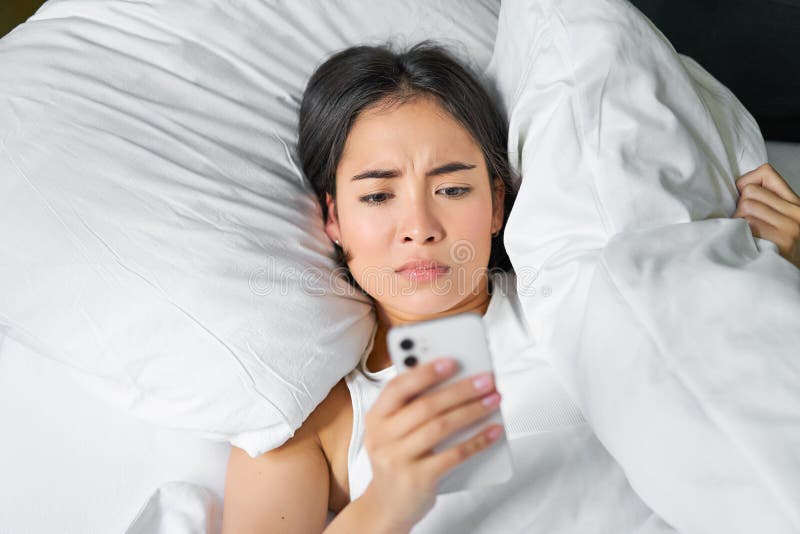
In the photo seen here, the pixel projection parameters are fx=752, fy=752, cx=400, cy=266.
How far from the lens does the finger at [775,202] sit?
0.92 metres

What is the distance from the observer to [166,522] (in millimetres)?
920

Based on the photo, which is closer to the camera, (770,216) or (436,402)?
(436,402)

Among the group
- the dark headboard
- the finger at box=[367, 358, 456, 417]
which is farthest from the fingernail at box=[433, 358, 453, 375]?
the dark headboard

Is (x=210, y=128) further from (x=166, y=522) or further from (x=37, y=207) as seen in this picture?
(x=166, y=522)

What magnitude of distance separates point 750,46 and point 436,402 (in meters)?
1.10

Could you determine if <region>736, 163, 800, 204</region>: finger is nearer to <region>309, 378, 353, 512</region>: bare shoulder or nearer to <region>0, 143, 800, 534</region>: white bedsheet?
<region>309, 378, 353, 512</region>: bare shoulder

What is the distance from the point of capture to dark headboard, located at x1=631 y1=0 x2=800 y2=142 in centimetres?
135

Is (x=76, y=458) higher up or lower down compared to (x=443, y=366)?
lower down

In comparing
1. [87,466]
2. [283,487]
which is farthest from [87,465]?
[283,487]

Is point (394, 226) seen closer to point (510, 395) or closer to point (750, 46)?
point (510, 395)

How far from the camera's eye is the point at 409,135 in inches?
39.3

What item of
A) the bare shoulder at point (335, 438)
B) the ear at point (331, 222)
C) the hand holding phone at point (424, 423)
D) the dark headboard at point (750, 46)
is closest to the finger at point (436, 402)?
the hand holding phone at point (424, 423)

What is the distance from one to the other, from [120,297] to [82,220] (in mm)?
108

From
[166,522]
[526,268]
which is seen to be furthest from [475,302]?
[166,522]
